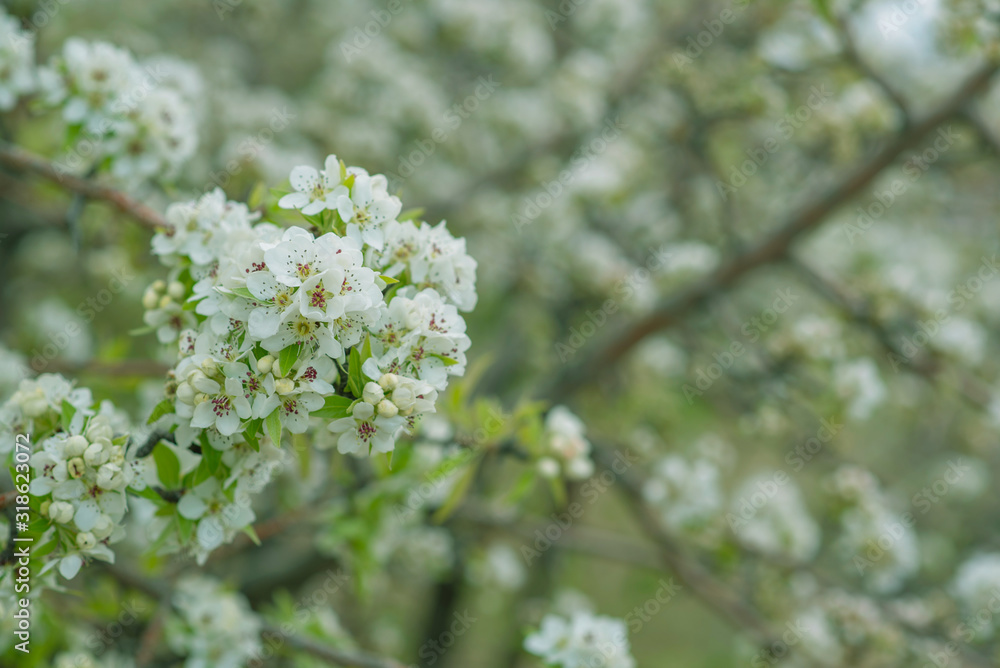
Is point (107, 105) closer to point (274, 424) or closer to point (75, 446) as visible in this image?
point (75, 446)

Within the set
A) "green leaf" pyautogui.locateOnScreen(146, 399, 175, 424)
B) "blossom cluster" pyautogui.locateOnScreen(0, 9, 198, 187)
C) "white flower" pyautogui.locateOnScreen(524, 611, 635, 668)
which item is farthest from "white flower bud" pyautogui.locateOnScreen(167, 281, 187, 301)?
"white flower" pyautogui.locateOnScreen(524, 611, 635, 668)

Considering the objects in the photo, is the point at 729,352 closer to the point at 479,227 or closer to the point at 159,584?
the point at 479,227

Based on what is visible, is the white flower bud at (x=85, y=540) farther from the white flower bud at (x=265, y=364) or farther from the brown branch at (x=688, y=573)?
the brown branch at (x=688, y=573)

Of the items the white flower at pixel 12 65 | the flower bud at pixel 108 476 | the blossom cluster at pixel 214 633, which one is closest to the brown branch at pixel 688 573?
the blossom cluster at pixel 214 633

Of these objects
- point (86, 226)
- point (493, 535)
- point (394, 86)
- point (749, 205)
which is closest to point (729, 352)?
point (749, 205)

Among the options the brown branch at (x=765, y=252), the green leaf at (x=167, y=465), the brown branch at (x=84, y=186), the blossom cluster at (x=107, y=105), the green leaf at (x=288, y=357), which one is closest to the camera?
the green leaf at (x=288, y=357)

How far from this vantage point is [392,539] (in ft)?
10.7

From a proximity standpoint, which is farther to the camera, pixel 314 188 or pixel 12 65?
pixel 12 65

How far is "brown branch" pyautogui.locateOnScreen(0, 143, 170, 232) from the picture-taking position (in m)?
2.15

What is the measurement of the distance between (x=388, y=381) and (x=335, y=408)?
130mm

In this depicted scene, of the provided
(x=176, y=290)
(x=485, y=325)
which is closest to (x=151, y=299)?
(x=176, y=290)

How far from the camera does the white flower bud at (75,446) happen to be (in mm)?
1621

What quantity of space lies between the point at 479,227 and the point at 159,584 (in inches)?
114

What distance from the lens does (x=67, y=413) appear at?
172 cm
